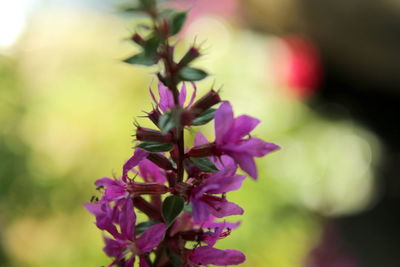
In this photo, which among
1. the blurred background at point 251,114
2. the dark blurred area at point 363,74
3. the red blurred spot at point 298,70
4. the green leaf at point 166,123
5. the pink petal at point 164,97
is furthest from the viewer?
the dark blurred area at point 363,74

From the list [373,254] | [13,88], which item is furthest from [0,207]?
[373,254]

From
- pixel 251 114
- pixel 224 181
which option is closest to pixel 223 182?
pixel 224 181

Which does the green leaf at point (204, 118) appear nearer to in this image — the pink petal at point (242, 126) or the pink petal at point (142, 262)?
the pink petal at point (242, 126)

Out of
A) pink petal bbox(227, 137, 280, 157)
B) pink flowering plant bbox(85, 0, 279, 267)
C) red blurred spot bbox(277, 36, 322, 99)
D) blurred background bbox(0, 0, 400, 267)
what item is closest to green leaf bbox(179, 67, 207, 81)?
pink flowering plant bbox(85, 0, 279, 267)

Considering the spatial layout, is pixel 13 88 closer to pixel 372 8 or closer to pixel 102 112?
pixel 102 112

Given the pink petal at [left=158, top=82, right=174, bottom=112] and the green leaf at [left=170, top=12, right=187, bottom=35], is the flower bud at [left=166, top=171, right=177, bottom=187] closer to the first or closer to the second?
the pink petal at [left=158, top=82, right=174, bottom=112]

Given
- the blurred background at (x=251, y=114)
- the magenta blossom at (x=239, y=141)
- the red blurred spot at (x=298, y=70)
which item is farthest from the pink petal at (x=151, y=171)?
the red blurred spot at (x=298, y=70)

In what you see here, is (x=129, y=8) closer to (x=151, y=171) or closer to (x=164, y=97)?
(x=164, y=97)
